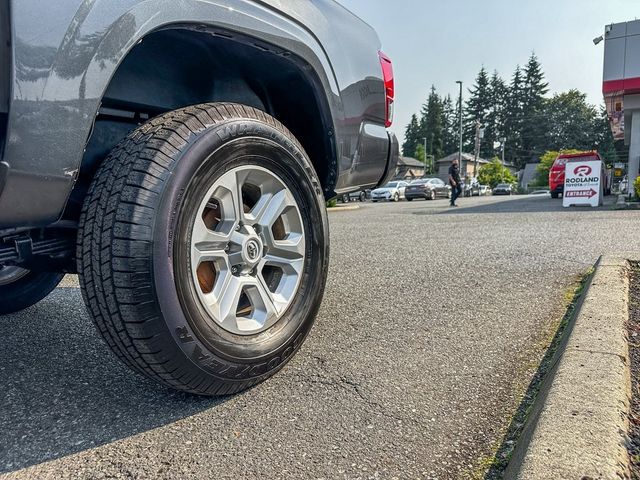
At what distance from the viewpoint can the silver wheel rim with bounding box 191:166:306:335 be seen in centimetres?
163

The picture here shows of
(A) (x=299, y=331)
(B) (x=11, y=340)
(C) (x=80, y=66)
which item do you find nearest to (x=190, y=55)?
(C) (x=80, y=66)

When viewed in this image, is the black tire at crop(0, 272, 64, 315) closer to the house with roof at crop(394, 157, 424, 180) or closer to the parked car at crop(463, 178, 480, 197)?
the parked car at crop(463, 178, 480, 197)

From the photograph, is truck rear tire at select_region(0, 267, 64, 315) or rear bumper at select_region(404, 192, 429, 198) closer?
truck rear tire at select_region(0, 267, 64, 315)

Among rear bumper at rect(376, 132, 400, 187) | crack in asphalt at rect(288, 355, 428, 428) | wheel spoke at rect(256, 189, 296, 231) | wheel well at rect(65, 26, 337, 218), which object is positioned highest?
wheel well at rect(65, 26, 337, 218)

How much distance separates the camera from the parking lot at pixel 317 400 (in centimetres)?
130

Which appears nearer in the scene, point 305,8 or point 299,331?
point 299,331

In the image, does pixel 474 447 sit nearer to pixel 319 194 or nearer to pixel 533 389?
pixel 533 389

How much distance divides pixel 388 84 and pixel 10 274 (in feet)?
8.15

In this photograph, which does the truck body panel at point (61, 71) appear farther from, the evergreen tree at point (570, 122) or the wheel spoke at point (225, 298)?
the evergreen tree at point (570, 122)

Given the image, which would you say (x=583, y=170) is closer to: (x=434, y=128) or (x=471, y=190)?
(x=471, y=190)

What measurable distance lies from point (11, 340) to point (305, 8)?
7.22 feet

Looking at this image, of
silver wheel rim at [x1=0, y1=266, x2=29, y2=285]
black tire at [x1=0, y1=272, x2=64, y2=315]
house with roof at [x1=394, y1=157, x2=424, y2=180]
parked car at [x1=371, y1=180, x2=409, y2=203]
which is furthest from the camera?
house with roof at [x1=394, y1=157, x2=424, y2=180]

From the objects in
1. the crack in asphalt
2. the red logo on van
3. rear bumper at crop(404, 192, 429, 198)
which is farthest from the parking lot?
rear bumper at crop(404, 192, 429, 198)

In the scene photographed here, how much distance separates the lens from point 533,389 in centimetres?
170
